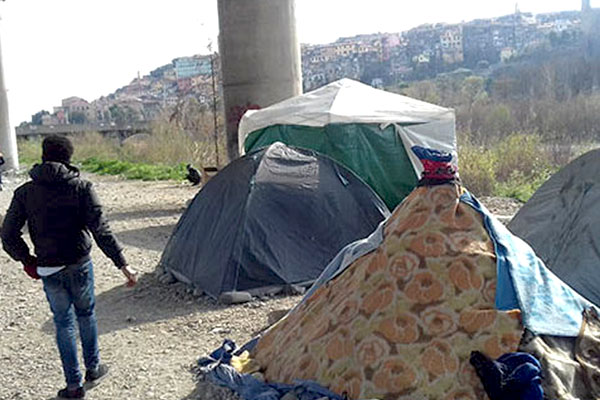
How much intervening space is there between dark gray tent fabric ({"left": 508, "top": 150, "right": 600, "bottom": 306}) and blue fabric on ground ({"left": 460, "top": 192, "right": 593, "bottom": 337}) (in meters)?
1.23

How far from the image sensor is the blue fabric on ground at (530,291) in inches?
158

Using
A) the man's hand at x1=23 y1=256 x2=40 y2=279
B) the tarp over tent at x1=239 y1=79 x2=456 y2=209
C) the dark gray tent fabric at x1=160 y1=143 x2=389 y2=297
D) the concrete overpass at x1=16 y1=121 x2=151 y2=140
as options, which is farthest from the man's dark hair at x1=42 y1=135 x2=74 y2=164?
the concrete overpass at x1=16 y1=121 x2=151 y2=140

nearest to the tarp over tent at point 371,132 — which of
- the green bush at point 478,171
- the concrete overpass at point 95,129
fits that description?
the green bush at point 478,171

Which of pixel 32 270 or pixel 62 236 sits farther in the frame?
pixel 32 270

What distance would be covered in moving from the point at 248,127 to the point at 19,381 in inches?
272

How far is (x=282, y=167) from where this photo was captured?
26.5ft

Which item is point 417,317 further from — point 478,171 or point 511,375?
point 478,171

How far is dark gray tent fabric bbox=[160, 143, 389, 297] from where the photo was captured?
736cm

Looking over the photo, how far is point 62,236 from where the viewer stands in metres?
4.78

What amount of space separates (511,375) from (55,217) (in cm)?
291

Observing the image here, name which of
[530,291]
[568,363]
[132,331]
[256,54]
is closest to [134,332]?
[132,331]

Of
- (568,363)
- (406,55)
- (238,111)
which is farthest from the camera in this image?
(406,55)

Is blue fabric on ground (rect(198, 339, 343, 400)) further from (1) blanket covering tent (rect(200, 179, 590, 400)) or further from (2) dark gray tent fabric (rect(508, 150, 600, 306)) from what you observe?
(2) dark gray tent fabric (rect(508, 150, 600, 306))

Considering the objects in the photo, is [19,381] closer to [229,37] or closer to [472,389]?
[472,389]
